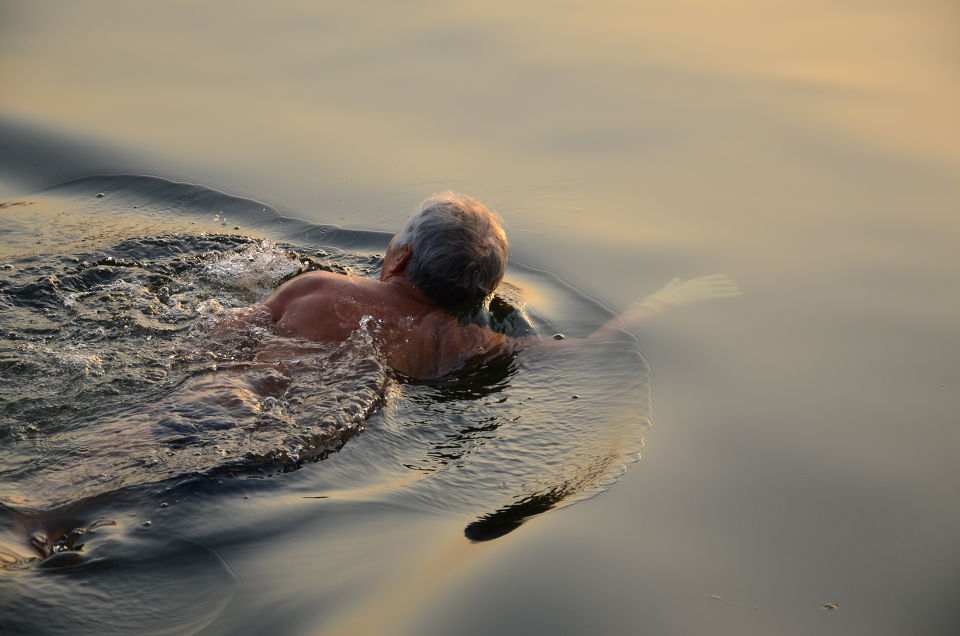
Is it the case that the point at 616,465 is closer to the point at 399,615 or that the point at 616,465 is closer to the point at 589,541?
the point at 589,541

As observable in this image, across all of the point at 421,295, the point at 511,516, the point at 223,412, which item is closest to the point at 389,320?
the point at 421,295

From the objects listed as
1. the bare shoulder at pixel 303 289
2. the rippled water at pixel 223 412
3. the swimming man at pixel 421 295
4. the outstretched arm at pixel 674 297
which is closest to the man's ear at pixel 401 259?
the swimming man at pixel 421 295

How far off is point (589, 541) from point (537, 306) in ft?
6.38

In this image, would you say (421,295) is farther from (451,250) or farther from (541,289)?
(541,289)

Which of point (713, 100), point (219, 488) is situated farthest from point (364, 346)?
point (713, 100)

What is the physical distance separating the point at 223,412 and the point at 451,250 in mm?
1189

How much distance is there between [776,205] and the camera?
5902mm

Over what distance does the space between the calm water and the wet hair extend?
425mm

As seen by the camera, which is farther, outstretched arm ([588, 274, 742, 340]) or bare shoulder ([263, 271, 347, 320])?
outstretched arm ([588, 274, 742, 340])

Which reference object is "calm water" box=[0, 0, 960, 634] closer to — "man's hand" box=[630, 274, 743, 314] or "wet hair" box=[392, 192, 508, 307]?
"man's hand" box=[630, 274, 743, 314]

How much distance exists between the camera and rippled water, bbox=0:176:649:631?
10.7 feet

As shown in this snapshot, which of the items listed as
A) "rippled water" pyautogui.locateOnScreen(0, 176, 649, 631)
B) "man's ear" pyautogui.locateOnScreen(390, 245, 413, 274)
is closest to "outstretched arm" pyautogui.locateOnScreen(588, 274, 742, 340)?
"rippled water" pyautogui.locateOnScreen(0, 176, 649, 631)

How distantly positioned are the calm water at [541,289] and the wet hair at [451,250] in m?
0.42

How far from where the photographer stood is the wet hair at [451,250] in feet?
14.0
